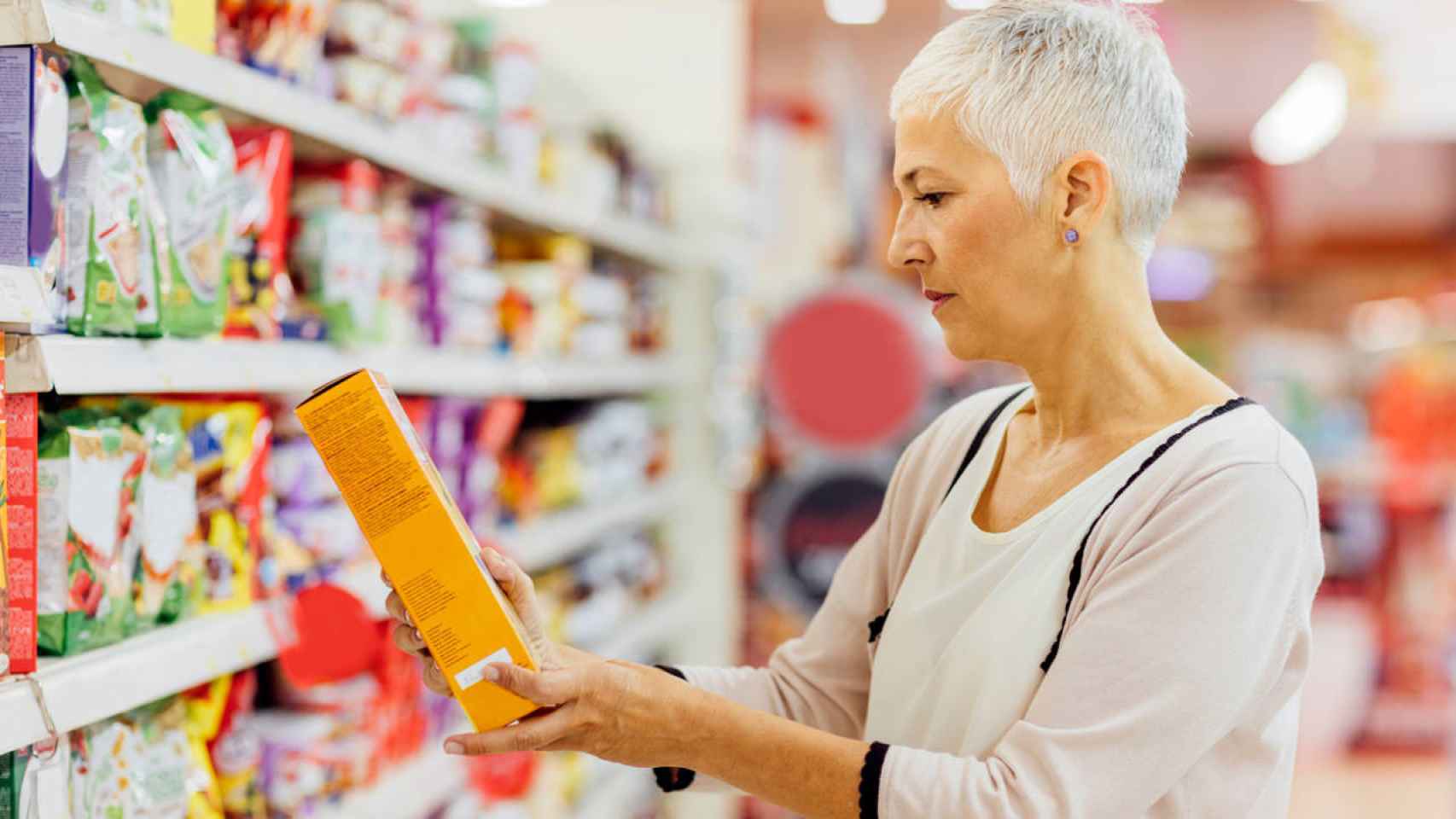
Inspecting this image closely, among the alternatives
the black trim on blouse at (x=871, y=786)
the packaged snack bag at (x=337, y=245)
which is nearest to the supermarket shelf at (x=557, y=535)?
the packaged snack bag at (x=337, y=245)

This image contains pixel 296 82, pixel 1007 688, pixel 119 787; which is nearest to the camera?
pixel 1007 688

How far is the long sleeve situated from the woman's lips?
12.2 inches

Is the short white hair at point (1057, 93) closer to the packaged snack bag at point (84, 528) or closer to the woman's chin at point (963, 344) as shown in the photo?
the woman's chin at point (963, 344)

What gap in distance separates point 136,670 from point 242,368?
16.6 inches

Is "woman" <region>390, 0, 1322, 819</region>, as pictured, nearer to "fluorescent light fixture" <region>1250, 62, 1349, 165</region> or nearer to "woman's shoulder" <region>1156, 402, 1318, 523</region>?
"woman's shoulder" <region>1156, 402, 1318, 523</region>

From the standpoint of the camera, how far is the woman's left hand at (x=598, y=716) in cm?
130

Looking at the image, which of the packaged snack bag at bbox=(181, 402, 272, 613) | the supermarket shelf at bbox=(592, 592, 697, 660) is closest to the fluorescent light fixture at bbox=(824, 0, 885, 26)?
the supermarket shelf at bbox=(592, 592, 697, 660)

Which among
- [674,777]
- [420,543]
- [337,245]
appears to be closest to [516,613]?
[420,543]

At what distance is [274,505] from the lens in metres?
2.00

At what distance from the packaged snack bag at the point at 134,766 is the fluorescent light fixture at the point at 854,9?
5.79 metres

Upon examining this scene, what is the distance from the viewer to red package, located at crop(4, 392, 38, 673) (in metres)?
1.34

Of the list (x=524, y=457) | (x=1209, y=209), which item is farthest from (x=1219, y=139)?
(x=524, y=457)

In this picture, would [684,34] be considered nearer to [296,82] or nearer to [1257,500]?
[296,82]

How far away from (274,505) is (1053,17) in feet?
4.06
